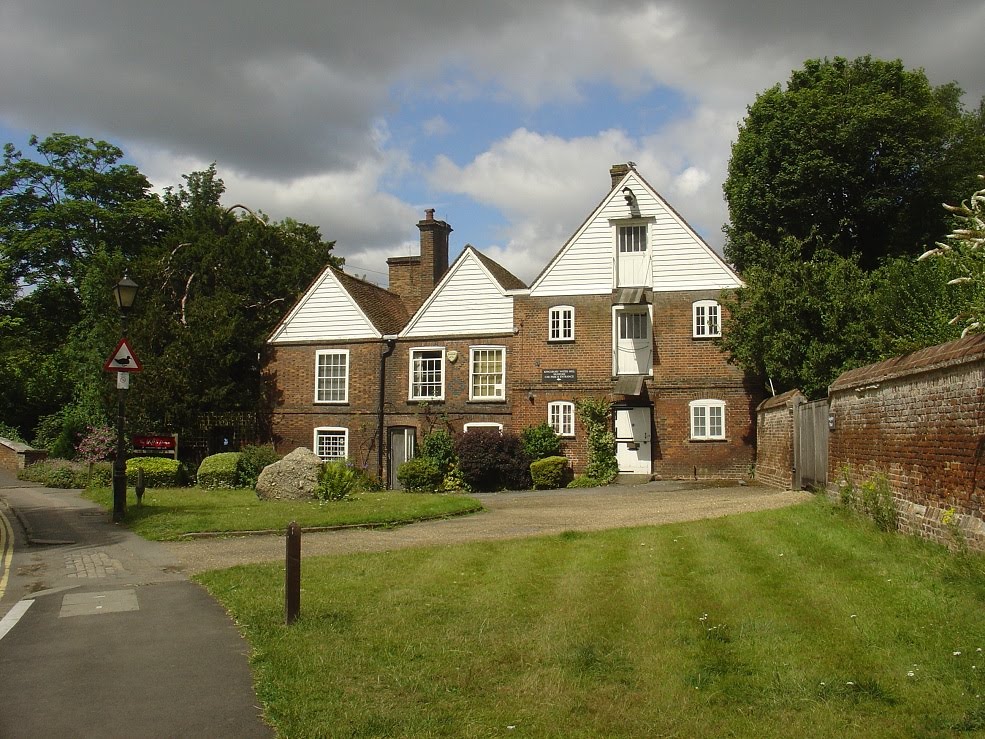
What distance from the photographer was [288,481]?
21.7 meters

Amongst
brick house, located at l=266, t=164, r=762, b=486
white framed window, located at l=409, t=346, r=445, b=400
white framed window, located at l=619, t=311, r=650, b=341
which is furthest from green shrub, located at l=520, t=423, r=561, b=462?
white framed window, located at l=409, t=346, r=445, b=400

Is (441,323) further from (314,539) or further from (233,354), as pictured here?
(314,539)

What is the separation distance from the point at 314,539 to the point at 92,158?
39.5 meters

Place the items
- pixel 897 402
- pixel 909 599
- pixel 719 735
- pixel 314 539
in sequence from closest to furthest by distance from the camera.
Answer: pixel 719 735 → pixel 909 599 → pixel 897 402 → pixel 314 539

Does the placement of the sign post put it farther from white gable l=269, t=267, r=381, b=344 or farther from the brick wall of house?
white gable l=269, t=267, r=381, b=344

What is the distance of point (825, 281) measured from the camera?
23.9m

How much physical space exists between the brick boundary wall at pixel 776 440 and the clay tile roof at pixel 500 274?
10.3 metres

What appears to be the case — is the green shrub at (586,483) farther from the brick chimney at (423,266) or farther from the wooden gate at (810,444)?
the brick chimney at (423,266)

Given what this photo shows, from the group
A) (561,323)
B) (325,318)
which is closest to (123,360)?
(561,323)

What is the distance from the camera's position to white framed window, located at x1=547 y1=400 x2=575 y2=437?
29953 mm

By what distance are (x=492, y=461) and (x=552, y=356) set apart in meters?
4.77

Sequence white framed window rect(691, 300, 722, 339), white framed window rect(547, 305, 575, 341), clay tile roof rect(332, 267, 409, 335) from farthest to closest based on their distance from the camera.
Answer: clay tile roof rect(332, 267, 409, 335), white framed window rect(547, 305, 575, 341), white framed window rect(691, 300, 722, 339)

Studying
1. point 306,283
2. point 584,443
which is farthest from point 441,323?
point 306,283

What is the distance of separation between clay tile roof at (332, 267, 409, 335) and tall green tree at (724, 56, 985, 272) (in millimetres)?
13893
